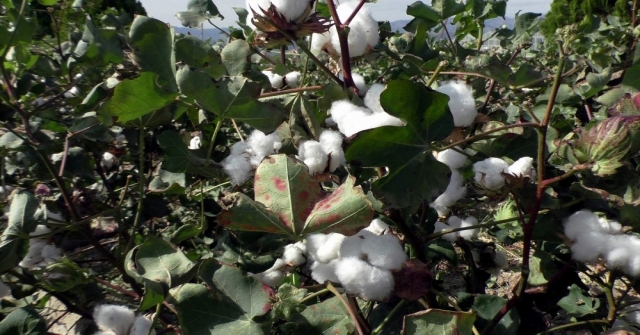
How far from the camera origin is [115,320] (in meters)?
0.75

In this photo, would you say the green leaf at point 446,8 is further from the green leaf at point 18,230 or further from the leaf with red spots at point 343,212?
the green leaf at point 18,230

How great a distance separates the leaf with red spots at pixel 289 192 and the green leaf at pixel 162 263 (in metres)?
0.13

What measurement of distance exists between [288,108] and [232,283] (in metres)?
0.28

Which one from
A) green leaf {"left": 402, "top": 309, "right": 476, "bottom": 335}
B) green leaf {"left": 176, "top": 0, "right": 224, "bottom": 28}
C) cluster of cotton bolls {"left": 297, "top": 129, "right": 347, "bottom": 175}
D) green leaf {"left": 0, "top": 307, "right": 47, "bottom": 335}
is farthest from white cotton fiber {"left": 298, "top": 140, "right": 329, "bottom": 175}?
green leaf {"left": 176, "top": 0, "right": 224, "bottom": 28}

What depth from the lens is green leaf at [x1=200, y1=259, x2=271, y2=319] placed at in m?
0.64

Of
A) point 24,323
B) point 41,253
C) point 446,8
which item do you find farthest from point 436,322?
point 41,253

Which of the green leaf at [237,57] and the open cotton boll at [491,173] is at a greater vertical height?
the green leaf at [237,57]

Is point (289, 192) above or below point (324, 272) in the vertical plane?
above

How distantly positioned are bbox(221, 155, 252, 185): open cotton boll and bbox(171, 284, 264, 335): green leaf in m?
0.18

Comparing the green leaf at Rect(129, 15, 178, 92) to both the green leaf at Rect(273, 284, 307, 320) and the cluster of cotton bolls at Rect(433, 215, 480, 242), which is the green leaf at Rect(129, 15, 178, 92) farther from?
the cluster of cotton bolls at Rect(433, 215, 480, 242)

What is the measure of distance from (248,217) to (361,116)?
19cm

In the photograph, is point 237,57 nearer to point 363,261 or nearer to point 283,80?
point 283,80

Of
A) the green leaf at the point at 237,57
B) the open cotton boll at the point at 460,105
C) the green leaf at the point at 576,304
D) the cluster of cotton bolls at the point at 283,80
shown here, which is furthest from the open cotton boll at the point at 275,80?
the green leaf at the point at 576,304

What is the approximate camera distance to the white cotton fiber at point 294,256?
77 cm
